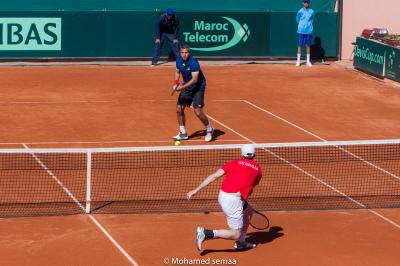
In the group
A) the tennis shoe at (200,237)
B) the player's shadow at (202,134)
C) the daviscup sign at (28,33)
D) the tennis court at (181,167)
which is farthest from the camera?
the daviscup sign at (28,33)

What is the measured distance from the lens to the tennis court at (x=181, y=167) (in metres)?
15.0

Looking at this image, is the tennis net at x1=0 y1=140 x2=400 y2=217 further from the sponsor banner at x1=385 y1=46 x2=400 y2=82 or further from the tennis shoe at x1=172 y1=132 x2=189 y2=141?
the sponsor banner at x1=385 y1=46 x2=400 y2=82

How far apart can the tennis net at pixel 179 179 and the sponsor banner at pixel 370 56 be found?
31.3 feet

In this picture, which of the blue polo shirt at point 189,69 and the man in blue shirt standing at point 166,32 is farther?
the man in blue shirt standing at point 166,32

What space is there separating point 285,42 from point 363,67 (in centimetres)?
356

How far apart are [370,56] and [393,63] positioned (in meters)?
1.50

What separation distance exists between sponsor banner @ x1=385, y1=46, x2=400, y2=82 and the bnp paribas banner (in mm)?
5549

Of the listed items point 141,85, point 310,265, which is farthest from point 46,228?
point 141,85

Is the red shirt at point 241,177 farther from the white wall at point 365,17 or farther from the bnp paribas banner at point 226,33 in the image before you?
the white wall at point 365,17

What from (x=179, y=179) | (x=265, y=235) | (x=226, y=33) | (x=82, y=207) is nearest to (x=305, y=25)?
(x=226, y=33)

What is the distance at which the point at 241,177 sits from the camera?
1412cm

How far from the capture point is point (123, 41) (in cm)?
3356

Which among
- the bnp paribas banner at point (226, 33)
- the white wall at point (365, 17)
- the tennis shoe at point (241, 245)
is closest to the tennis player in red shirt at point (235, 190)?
the tennis shoe at point (241, 245)

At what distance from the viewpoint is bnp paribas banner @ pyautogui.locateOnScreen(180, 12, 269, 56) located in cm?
3372
